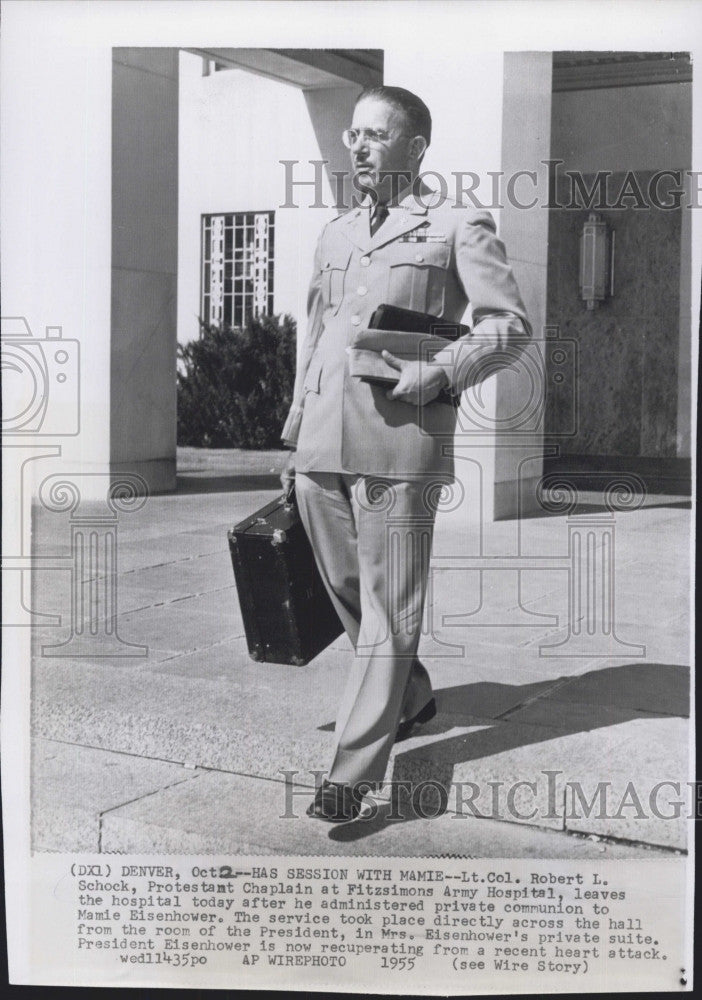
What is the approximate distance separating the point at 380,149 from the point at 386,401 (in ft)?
2.07

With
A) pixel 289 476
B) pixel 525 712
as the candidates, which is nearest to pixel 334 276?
pixel 289 476

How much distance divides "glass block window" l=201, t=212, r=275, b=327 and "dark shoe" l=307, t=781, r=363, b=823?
2272 millimetres

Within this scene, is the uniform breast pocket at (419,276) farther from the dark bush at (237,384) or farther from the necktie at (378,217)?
the dark bush at (237,384)

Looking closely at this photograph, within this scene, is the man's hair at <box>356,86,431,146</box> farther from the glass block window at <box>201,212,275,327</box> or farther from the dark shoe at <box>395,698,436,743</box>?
the glass block window at <box>201,212,275,327</box>

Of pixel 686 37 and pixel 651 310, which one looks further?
pixel 651 310

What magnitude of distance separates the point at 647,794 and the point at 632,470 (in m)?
1.07

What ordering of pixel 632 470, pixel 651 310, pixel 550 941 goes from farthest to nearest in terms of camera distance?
1. pixel 651 310
2. pixel 632 470
3. pixel 550 941

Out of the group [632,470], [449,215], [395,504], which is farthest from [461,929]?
[449,215]

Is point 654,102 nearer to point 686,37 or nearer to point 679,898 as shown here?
point 686,37

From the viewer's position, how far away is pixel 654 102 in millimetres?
4277

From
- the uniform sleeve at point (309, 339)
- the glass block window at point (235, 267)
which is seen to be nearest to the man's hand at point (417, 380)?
the uniform sleeve at point (309, 339)

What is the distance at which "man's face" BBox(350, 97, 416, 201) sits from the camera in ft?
11.0

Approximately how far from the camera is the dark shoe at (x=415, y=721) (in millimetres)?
3762

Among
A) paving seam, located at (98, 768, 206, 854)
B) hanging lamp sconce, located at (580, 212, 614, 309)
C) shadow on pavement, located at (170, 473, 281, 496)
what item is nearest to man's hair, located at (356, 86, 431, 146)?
paving seam, located at (98, 768, 206, 854)
